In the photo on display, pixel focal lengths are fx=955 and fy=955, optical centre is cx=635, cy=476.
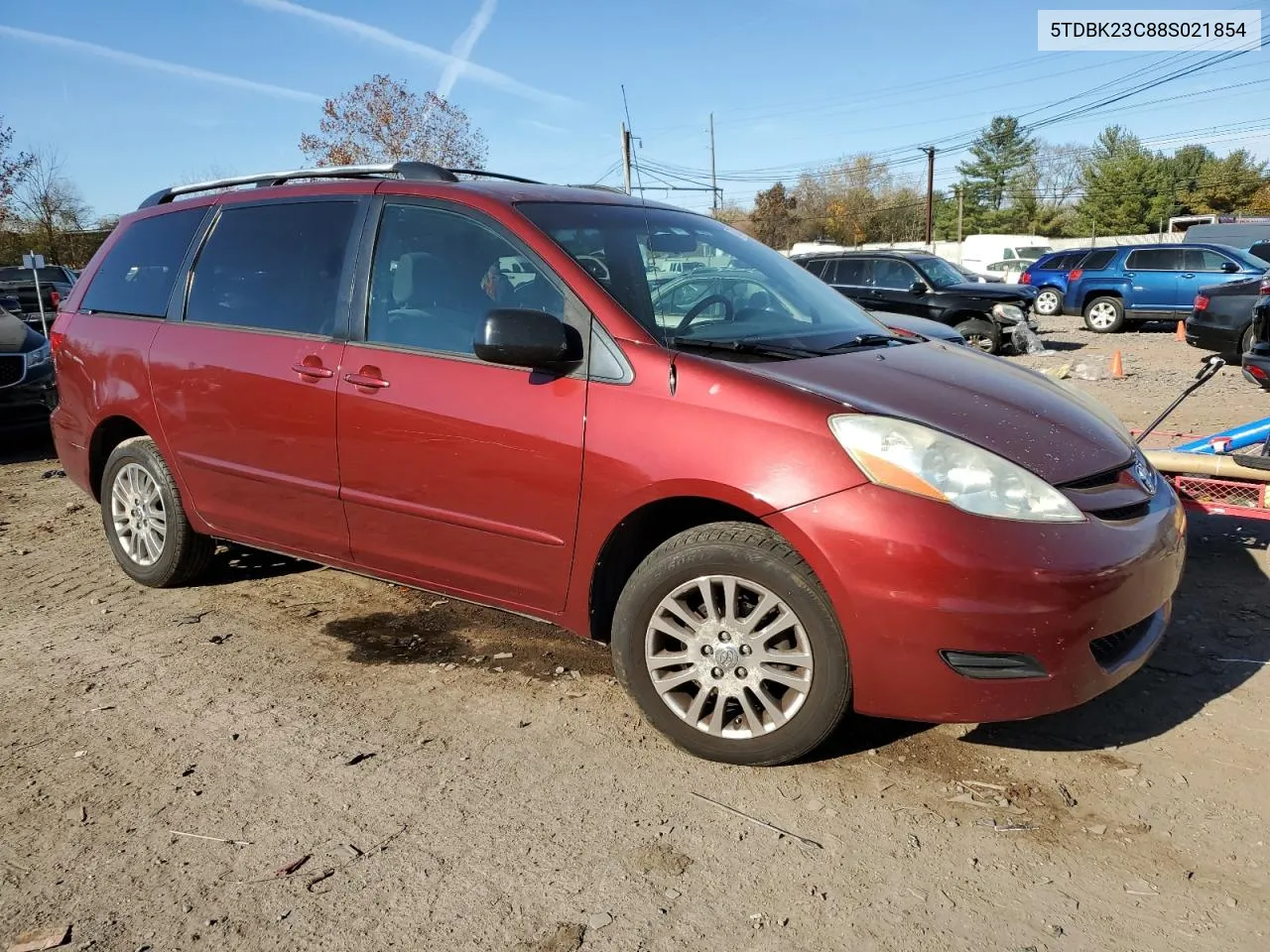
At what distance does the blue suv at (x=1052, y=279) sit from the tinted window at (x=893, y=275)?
23.3 feet

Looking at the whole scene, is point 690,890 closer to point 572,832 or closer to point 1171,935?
point 572,832

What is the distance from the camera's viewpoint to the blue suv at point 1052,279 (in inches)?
805

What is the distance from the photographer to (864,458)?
269 cm

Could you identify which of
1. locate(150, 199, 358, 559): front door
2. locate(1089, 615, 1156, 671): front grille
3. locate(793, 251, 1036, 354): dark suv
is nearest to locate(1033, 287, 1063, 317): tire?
locate(793, 251, 1036, 354): dark suv

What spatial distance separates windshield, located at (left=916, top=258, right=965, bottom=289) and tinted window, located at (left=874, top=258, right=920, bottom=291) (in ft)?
0.63

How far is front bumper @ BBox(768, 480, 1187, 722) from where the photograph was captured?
8.46 ft

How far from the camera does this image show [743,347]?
3240 mm

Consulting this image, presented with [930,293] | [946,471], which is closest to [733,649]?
[946,471]

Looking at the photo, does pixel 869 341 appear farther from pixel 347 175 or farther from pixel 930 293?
pixel 930 293

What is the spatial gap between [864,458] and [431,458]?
1.56 metres

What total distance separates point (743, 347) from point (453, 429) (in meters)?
1.04

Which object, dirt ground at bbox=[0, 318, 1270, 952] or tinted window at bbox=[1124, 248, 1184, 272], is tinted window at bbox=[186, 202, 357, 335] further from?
tinted window at bbox=[1124, 248, 1184, 272]

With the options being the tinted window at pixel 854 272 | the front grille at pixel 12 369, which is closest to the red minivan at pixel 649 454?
the front grille at pixel 12 369

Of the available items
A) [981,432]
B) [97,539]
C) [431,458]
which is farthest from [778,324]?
[97,539]
